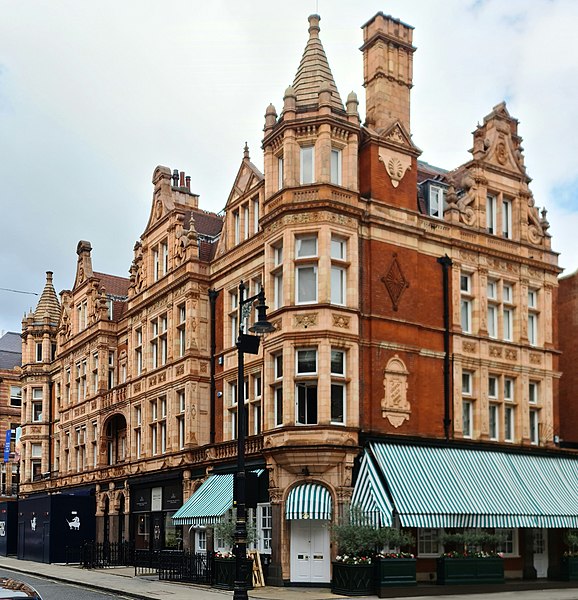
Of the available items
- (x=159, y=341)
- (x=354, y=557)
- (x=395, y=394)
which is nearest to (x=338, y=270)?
(x=395, y=394)

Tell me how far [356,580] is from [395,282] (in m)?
10.7

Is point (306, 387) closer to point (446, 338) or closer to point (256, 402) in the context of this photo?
point (256, 402)

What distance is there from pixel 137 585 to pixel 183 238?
15.5 metres

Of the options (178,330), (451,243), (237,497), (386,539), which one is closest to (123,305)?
(178,330)

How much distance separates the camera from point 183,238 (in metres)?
40.3

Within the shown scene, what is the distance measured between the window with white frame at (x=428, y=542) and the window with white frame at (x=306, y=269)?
346 inches

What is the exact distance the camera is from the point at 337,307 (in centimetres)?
3052

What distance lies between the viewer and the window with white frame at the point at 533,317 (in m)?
37.4

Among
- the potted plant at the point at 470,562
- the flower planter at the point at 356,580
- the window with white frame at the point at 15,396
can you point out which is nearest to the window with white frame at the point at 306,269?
the flower planter at the point at 356,580

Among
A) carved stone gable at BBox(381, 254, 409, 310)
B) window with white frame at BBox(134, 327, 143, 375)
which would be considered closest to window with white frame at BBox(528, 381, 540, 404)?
carved stone gable at BBox(381, 254, 409, 310)

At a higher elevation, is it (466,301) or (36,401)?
(466,301)

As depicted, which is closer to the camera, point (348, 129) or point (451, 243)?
point (348, 129)

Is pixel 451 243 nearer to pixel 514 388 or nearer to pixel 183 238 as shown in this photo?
pixel 514 388

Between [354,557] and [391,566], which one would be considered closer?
[391,566]
